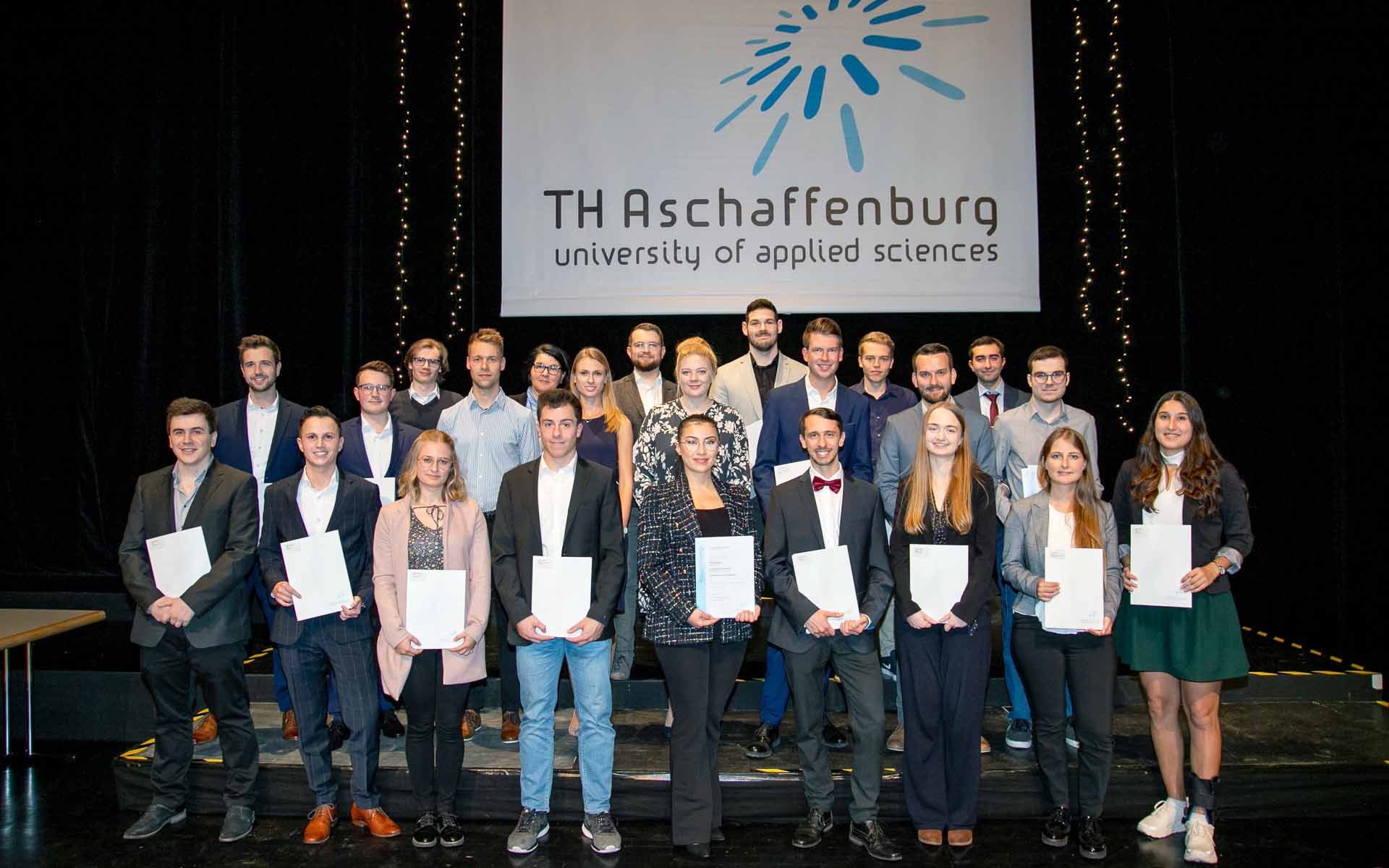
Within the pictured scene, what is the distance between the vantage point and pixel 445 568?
355 centimetres

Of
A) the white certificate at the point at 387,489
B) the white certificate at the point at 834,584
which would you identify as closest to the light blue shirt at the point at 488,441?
the white certificate at the point at 387,489

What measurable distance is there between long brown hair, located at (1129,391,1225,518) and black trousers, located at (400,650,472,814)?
8.96 feet

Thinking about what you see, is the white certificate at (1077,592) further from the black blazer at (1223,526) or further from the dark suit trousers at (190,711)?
the dark suit trousers at (190,711)

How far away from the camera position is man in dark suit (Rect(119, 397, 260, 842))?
3.68 m

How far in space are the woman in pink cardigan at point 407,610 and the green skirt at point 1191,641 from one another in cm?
251

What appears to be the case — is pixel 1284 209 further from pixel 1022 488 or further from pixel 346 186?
pixel 346 186

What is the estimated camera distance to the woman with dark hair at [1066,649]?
11.6 ft

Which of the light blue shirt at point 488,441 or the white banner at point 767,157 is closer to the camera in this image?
the light blue shirt at point 488,441

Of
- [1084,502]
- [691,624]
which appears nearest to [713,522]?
[691,624]

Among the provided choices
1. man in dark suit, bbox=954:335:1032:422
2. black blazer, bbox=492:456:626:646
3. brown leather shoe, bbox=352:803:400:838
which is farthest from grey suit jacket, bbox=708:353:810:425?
brown leather shoe, bbox=352:803:400:838

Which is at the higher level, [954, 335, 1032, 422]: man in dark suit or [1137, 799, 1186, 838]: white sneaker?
[954, 335, 1032, 422]: man in dark suit

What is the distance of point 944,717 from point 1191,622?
1006mm

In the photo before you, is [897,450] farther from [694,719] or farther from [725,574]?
[694,719]

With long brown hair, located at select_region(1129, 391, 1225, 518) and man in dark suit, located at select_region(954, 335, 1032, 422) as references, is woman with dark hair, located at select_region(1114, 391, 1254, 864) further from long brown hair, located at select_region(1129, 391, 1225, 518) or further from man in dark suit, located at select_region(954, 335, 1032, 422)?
man in dark suit, located at select_region(954, 335, 1032, 422)
